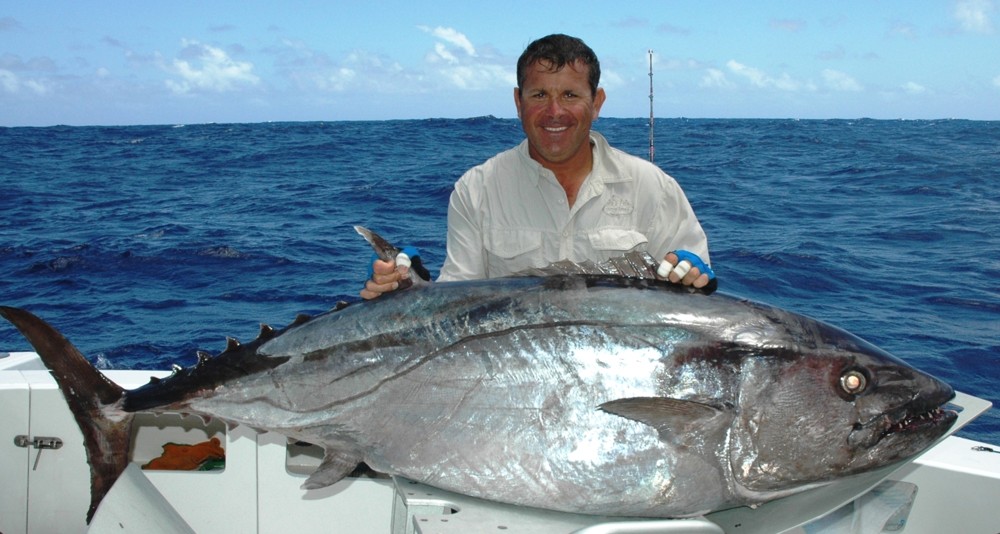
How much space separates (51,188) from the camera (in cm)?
1814

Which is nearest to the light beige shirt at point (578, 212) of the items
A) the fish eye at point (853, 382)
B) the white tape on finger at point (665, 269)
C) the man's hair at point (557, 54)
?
the man's hair at point (557, 54)

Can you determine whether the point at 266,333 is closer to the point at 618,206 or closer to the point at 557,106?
the point at 557,106

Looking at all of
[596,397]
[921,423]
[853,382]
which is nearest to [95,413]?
[596,397]

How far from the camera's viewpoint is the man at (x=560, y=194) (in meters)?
3.13

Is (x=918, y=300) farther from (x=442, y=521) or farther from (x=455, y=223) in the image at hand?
(x=442, y=521)

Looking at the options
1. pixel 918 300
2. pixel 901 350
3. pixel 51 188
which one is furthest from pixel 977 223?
pixel 51 188

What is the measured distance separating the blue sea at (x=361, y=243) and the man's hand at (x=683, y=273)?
424 cm

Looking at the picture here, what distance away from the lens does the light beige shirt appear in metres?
3.27

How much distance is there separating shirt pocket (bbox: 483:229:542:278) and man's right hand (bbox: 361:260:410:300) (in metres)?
0.85

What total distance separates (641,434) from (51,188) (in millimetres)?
19243

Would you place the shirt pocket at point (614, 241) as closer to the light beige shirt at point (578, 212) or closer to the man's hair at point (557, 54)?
the light beige shirt at point (578, 212)

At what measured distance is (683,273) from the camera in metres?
2.42

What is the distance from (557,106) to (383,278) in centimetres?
105

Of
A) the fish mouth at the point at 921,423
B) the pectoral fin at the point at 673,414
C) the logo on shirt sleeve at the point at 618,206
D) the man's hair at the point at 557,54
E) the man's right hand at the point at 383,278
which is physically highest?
the man's hair at the point at 557,54
